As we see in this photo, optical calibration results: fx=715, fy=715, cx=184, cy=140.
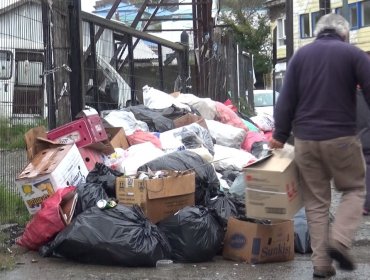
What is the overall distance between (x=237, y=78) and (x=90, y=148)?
12972mm

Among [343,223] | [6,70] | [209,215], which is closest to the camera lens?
[343,223]

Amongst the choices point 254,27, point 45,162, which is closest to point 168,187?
point 45,162

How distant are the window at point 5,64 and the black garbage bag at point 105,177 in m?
1.24

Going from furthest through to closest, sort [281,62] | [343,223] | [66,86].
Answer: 1. [281,62]
2. [66,86]
3. [343,223]

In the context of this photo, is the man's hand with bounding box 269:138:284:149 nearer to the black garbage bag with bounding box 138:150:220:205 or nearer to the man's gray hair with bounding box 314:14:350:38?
the man's gray hair with bounding box 314:14:350:38

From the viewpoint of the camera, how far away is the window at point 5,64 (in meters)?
6.64

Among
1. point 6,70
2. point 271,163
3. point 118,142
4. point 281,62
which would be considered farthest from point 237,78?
point 281,62

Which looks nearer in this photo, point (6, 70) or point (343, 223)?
point (343, 223)

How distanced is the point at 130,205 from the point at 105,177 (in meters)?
0.50

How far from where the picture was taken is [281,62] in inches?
1597

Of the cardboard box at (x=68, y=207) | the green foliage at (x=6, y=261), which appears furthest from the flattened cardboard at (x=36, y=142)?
the green foliage at (x=6, y=261)

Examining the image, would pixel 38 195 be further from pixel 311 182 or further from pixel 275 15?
pixel 275 15

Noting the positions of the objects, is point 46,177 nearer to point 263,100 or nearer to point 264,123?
point 264,123

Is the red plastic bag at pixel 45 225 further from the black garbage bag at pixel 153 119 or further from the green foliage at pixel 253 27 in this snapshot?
the green foliage at pixel 253 27
